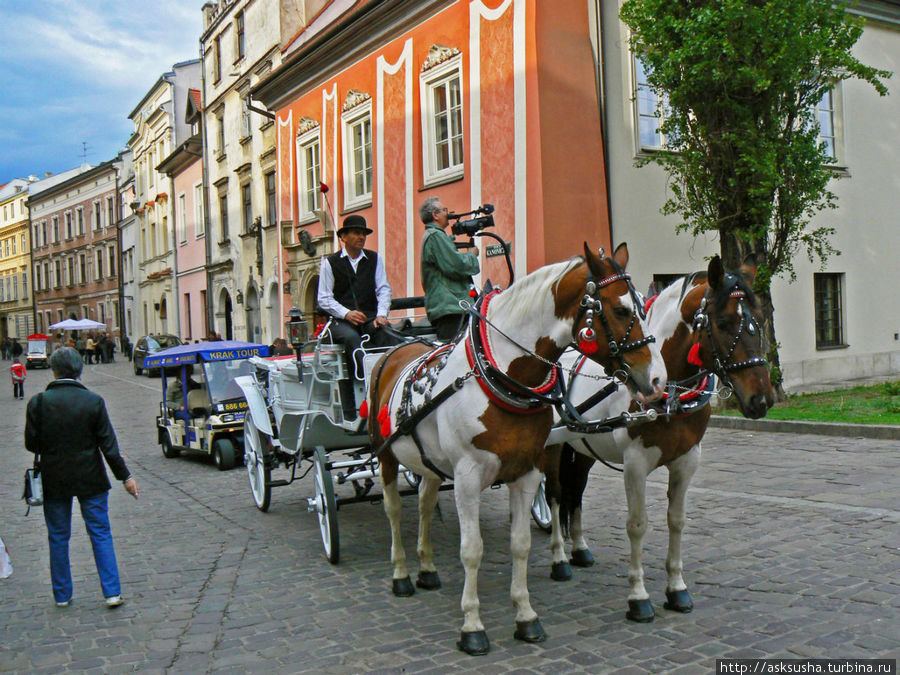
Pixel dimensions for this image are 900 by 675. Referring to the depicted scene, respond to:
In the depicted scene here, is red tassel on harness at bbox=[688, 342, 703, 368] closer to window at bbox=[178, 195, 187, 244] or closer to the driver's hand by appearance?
the driver's hand

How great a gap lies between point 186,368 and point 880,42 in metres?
15.9

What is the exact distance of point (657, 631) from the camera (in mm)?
4324

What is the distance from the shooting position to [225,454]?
11.0 m

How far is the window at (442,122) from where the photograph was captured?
16531mm

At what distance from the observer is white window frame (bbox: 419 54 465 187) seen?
16328 millimetres

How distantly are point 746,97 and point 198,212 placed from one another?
26.5 metres

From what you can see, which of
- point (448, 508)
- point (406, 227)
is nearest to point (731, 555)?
point (448, 508)

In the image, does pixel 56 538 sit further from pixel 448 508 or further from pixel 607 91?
pixel 607 91

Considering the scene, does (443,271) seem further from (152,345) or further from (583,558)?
(152,345)

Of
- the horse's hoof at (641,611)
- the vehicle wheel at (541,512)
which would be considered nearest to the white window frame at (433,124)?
the vehicle wheel at (541,512)

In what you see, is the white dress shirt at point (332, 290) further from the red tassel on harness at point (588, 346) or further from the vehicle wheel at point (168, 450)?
the vehicle wheel at point (168, 450)

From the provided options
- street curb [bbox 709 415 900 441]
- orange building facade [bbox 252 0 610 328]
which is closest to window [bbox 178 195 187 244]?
orange building facade [bbox 252 0 610 328]

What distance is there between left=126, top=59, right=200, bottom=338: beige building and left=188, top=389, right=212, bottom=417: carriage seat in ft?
87.3

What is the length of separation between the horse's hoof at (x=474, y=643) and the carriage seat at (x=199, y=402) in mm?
8668
